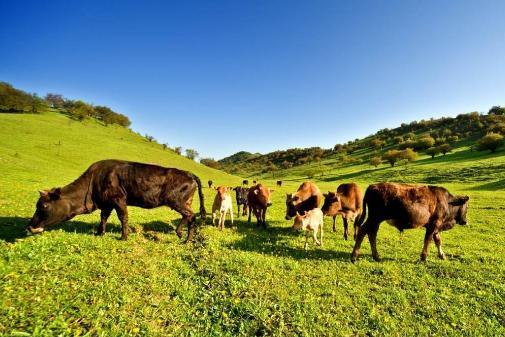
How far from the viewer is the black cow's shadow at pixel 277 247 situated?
425 inches

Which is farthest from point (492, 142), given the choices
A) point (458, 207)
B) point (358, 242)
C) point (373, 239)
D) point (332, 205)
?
point (358, 242)

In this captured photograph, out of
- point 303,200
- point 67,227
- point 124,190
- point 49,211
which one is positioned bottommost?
point 67,227

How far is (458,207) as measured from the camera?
11.9 meters

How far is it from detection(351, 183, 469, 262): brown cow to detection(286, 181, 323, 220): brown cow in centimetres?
385

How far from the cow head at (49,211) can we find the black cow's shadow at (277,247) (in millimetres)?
5653

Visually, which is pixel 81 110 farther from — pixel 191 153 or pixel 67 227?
pixel 67 227

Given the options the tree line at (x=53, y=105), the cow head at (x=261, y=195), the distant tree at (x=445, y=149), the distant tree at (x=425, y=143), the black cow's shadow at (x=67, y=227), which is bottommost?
the black cow's shadow at (x=67, y=227)

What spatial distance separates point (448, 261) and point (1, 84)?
10951 cm

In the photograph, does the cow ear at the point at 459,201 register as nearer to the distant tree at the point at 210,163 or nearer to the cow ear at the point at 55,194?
the cow ear at the point at 55,194

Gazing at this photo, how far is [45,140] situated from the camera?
5644 cm

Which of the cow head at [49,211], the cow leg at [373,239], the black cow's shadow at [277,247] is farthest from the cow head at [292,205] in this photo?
the cow head at [49,211]

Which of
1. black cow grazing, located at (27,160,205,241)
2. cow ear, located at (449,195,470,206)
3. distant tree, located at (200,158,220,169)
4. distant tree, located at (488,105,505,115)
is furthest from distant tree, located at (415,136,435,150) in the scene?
black cow grazing, located at (27,160,205,241)

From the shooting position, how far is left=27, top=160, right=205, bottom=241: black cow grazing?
10.2 meters

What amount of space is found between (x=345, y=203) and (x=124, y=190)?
987 centimetres
